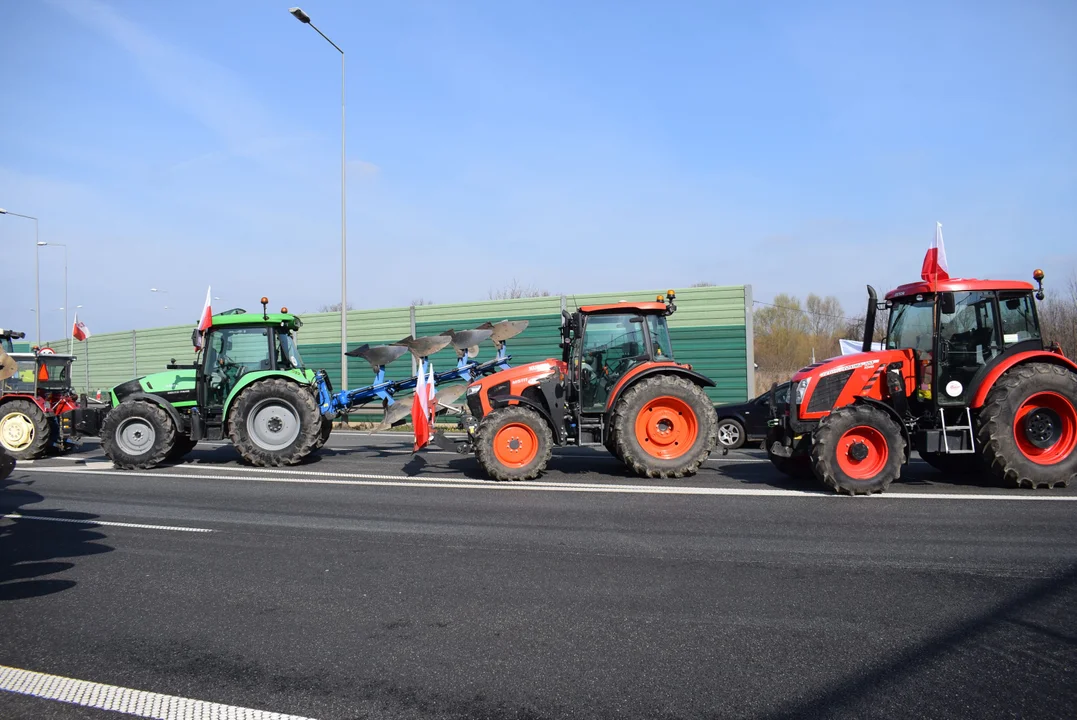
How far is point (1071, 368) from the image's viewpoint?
8852mm

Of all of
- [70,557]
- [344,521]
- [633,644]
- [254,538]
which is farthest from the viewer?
[344,521]

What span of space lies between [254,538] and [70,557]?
4.68 ft

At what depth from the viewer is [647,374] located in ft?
32.8

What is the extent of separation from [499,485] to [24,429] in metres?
9.46

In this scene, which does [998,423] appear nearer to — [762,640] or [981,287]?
[981,287]

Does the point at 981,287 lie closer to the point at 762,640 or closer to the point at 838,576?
the point at 838,576

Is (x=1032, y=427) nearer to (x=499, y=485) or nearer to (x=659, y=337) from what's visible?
(x=659, y=337)

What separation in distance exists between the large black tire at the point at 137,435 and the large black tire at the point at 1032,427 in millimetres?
11211

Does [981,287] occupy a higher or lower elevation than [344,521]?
higher

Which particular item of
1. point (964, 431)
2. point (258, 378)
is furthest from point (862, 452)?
point (258, 378)

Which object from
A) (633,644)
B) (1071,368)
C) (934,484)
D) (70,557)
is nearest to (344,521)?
(70,557)

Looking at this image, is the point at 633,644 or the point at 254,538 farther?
the point at 254,538

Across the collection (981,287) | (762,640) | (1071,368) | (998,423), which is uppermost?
(981,287)

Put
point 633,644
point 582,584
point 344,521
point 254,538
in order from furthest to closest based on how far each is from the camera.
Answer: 1. point 344,521
2. point 254,538
3. point 582,584
4. point 633,644
